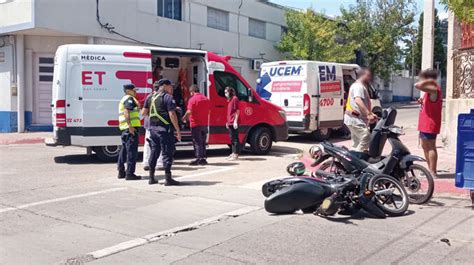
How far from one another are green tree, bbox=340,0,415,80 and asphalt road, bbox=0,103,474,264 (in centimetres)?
3001

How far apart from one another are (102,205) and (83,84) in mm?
4404

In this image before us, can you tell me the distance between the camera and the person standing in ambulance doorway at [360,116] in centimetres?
866

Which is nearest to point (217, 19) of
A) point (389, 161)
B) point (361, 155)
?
point (361, 155)

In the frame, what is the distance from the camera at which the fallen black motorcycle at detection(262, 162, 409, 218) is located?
257 inches

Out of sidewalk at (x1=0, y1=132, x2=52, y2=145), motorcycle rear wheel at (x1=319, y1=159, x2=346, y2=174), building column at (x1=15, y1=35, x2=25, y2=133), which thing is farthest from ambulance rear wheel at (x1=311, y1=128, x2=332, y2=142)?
building column at (x1=15, y1=35, x2=25, y2=133)

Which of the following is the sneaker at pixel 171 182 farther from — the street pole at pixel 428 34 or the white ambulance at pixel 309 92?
the white ambulance at pixel 309 92

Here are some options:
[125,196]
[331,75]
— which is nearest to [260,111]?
[331,75]

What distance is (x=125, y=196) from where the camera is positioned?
7906 mm

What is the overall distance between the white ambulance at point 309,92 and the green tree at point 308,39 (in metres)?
13.3

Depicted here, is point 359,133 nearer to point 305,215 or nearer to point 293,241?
point 305,215

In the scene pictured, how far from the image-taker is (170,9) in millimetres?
24000

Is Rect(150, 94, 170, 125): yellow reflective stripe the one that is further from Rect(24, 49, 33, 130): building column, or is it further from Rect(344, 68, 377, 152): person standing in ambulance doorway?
Rect(24, 49, 33, 130): building column

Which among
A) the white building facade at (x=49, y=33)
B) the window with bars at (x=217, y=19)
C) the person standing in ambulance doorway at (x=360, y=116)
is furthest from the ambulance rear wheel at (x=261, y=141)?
the window with bars at (x=217, y=19)

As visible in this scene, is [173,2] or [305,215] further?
[173,2]
